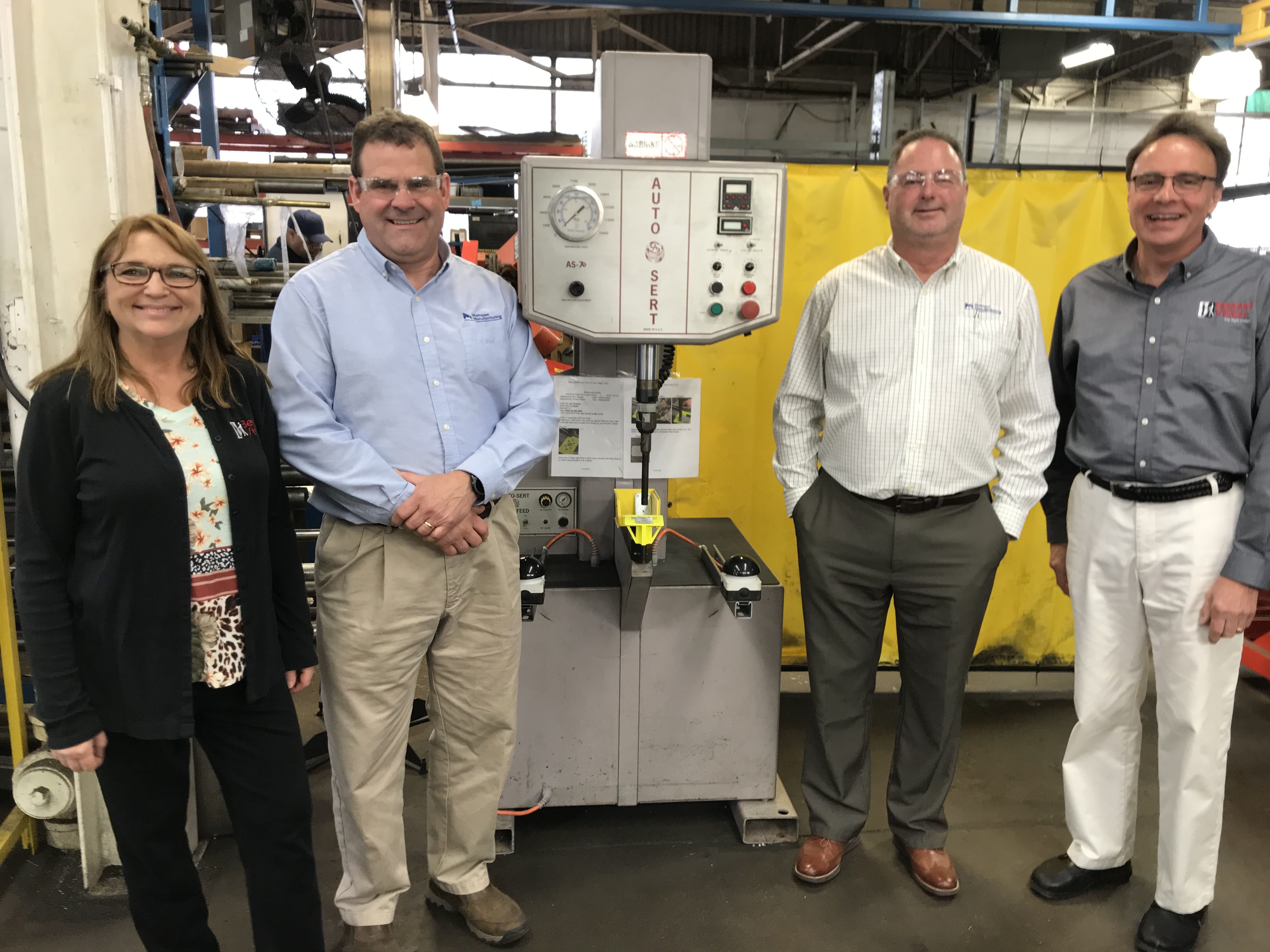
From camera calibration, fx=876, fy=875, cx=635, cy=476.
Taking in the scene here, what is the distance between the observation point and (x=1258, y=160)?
8398 mm

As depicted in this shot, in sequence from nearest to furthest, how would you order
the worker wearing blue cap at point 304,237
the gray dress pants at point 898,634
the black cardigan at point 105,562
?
the black cardigan at point 105,562 < the gray dress pants at point 898,634 < the worker wearing blue cap at point 304,237

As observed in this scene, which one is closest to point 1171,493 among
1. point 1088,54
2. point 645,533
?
point 645,533

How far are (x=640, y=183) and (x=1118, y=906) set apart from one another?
1.99 metres

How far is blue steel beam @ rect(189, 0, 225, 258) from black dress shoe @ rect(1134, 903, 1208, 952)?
10.4ft

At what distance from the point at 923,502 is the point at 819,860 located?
0.91m

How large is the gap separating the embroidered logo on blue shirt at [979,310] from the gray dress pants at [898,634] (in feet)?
1.34

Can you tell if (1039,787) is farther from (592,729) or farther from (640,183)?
(640,183)

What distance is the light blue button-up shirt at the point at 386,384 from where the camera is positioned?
5.17 feet

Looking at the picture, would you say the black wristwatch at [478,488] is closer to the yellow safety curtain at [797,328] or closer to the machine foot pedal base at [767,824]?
the machine foot pedal base at [767,824]

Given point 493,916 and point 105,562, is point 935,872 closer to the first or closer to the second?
point 493,916


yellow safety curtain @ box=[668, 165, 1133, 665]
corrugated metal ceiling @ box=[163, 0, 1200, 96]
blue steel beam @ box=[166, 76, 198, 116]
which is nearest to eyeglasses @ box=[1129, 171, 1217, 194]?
yellow safety curtain @ box=[668, 165, 1133, 665]

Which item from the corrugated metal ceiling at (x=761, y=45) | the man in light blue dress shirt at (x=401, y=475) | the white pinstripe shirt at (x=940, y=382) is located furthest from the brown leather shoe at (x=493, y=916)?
the corrugated metal ceiling at (x=761, y=45)

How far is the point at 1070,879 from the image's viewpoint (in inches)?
81.7

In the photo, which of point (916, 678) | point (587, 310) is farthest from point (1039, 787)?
point (587, 310)
